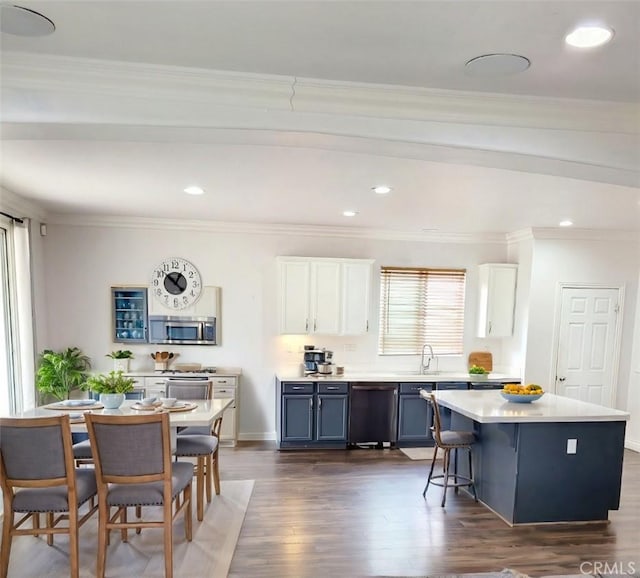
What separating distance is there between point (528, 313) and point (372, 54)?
4.88m

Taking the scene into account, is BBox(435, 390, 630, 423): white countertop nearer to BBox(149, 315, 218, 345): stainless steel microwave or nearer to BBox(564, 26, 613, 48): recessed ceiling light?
BBox(564, 26, 613, 48): recessed ceiling light

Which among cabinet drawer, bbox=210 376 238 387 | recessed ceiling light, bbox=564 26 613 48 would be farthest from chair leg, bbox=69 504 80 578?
recessed ceiling light, bbox=564 26 613 48

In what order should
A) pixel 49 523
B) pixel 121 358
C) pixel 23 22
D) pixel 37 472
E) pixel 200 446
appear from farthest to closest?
1. pixel 121 358
2. pixel 200 446
3. pixel 49 523
4. pixel 37 472
5. pixel 23 22

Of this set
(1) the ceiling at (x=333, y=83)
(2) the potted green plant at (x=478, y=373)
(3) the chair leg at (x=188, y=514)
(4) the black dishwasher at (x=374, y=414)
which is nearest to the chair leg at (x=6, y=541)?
(3) the chair leg at (x=188, y=514)

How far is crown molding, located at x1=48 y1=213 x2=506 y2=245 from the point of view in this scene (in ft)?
17.9

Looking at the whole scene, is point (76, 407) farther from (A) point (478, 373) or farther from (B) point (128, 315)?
(A) point (478, 373)

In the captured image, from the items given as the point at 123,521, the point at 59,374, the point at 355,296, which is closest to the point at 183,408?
the point at 123,521

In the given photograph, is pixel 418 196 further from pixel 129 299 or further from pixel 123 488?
pixel 129 299

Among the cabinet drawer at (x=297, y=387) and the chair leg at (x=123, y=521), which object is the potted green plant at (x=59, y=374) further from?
the cabinet drawer at (x=297, y=387)

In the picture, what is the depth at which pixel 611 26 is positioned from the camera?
1505 mm

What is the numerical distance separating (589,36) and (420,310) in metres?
4.75

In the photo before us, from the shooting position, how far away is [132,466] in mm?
2738

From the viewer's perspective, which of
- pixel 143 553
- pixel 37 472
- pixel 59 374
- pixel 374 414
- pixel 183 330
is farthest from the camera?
pixel 183 330

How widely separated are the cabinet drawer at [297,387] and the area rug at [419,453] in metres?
1.39
